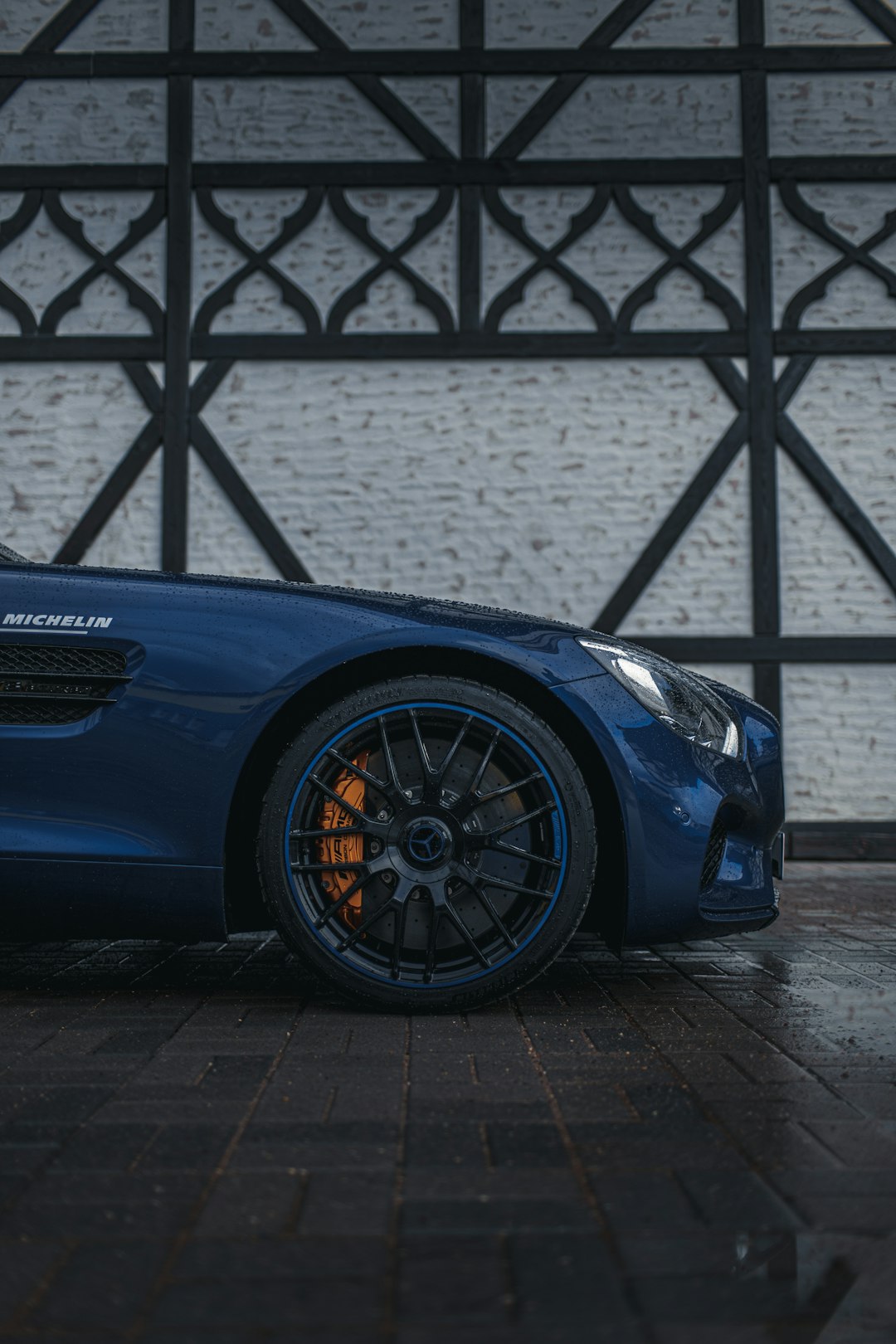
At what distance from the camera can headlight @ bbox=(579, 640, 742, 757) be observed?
295 cm

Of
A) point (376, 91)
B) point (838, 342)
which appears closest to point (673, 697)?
point (838, 342)

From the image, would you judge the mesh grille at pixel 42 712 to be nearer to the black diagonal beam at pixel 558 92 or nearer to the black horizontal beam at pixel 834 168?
the black diagonal beam at pixel 558 92

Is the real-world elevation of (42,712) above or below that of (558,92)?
below

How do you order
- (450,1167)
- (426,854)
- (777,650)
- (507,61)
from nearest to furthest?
(450,1167) < (426,854) < (777,650) < (507,61)

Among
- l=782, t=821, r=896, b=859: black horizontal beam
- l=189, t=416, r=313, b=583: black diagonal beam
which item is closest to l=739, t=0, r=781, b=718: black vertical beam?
l=782, t=821, r=896, b=859: black horizontal beam

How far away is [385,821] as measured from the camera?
9.31 ft

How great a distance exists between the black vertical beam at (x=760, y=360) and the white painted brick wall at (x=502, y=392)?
0.08 meters

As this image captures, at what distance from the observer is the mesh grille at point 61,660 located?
2.92 meters

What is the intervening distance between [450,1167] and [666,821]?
1248 mm

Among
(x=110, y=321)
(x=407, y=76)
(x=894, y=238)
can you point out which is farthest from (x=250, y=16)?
(x=894, y=238)

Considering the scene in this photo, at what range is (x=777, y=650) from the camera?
7609 millimetres

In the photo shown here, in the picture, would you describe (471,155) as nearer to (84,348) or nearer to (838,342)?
(838,342)

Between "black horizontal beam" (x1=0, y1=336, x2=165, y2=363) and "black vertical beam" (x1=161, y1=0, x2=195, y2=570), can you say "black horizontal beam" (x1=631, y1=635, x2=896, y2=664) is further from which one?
"black horizontal beam" (x1=0, y1=336, x2=165, y2=363)

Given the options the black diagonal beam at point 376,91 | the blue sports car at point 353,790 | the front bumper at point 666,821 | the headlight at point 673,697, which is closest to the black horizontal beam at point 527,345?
the black diagonal beam at point 376,91
